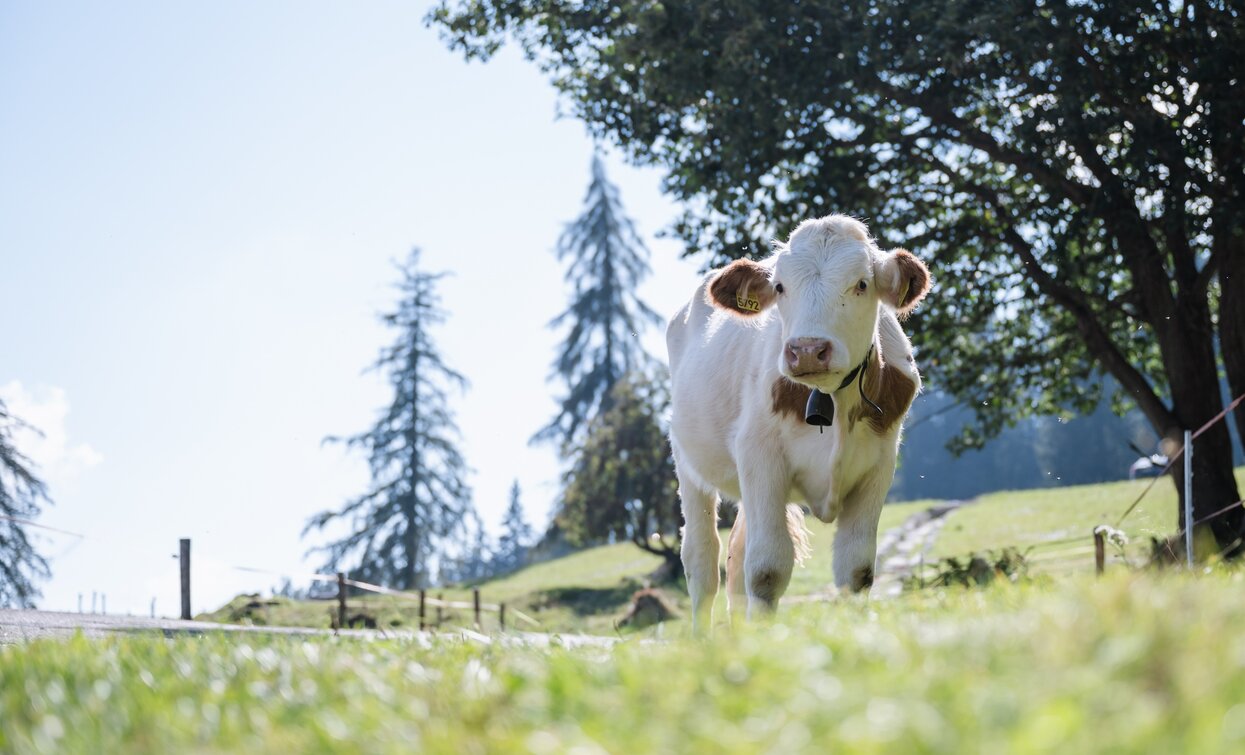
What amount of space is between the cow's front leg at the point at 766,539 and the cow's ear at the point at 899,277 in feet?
3.55

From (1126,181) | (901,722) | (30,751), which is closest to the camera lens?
(901,722)

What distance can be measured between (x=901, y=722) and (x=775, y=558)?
188 inches

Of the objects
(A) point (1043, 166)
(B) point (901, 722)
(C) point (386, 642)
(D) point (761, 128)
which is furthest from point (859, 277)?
(A) point (1043, 166)

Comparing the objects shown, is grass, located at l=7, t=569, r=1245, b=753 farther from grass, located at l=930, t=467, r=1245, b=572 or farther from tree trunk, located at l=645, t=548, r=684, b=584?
tree trunk, located at l=645, t=548, r=684, b=584

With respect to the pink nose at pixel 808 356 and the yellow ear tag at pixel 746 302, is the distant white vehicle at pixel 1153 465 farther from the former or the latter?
the pink nose at pixel 808 356

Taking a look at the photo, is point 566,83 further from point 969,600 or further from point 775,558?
point 969,600

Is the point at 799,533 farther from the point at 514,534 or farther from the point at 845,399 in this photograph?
the point at 514,534

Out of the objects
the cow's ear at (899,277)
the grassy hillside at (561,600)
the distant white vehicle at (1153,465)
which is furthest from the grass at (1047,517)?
the cow's ear at (899,277)

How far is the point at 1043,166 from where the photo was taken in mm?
15797

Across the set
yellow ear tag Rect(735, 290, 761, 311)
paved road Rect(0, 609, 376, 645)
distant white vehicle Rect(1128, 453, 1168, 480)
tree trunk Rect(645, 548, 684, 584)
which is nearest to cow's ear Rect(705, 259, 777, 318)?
yellow ear tag Rect(735, 290, 761, 311)

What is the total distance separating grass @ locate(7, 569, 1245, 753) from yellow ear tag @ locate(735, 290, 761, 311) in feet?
12.8

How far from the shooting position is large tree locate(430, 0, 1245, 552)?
1473 cm

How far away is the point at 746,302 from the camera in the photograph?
723cm

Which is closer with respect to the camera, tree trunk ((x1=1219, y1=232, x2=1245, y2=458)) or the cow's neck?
the cow's neck
